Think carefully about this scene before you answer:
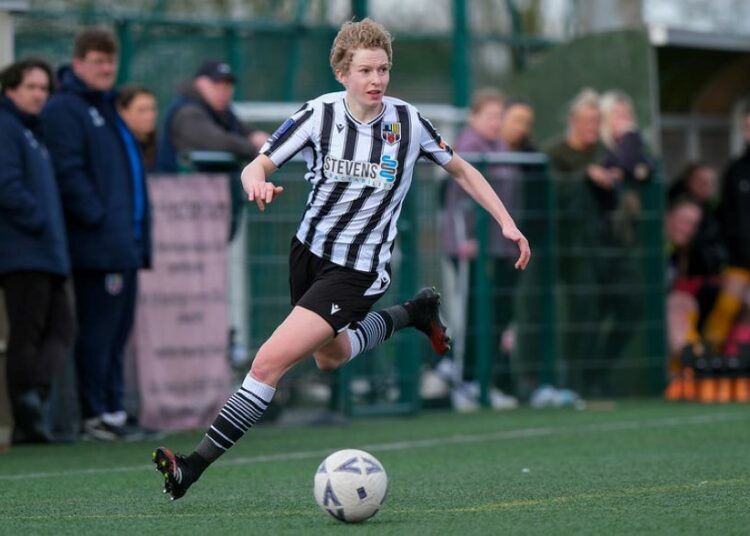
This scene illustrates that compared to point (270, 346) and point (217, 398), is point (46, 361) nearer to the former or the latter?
point (217, 398)

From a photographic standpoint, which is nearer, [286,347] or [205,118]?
[286,347]

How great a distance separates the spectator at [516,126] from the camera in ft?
45.6

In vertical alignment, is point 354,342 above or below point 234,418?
above

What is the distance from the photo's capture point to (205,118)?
11875 mm

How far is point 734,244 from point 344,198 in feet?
28.7

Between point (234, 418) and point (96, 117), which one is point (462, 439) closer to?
point (96, 117)

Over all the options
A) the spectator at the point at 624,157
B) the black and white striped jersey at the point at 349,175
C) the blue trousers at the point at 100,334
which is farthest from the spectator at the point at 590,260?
the black and white striped jersey at the point at 349,175

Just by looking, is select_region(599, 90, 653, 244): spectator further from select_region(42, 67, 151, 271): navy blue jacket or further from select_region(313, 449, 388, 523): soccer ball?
select_region(313, 449, 388, 523): soccer ball

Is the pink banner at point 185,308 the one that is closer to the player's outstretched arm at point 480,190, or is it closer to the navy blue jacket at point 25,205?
the navy blue jacket at point 25,205

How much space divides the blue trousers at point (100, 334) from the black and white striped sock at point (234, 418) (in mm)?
3975

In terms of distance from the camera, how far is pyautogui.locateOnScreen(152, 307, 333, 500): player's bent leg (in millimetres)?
6992

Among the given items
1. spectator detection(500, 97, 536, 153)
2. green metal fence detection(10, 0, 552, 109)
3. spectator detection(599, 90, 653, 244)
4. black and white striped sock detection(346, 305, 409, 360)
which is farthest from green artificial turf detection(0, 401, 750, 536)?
green metal fence detection(10, 0, 552, 109)

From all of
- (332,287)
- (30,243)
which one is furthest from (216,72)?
(332,287)

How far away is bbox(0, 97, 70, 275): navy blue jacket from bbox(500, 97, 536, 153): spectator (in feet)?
15.9
